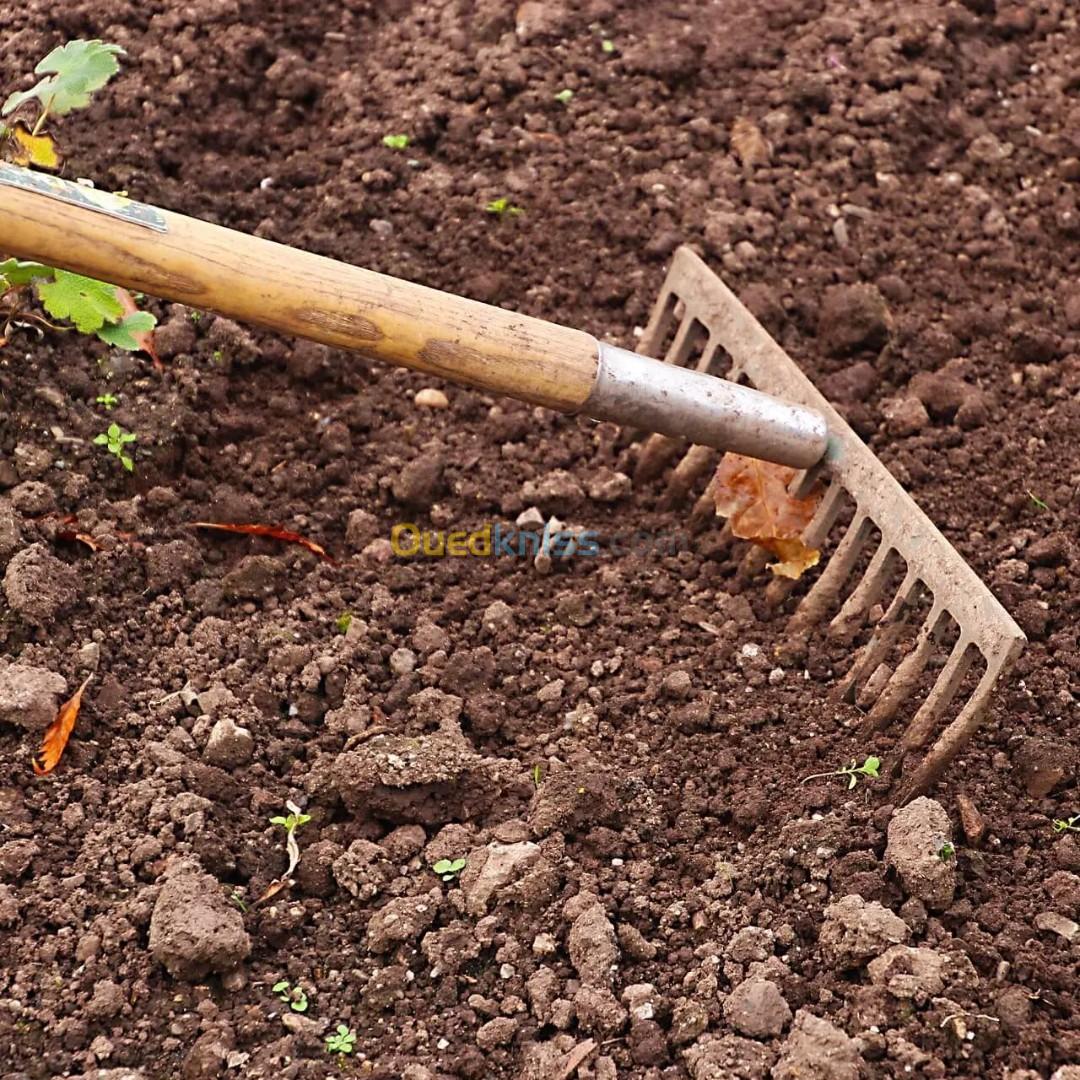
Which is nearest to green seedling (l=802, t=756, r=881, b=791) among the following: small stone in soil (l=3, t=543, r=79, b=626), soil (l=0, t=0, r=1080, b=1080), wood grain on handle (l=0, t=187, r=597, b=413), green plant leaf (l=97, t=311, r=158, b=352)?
soil (l=0, t=0, r=1080, b=1080)

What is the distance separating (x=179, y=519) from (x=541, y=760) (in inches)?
40.7

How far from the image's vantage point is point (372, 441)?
3539 mm

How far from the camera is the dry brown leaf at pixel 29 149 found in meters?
3.06

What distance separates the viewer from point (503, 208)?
153 inches

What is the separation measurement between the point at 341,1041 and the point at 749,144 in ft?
9.06

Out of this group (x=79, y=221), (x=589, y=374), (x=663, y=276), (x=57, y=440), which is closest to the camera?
(x=79, y=221)

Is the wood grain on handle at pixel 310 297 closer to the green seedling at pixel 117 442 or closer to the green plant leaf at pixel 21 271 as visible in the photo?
the green plant leaf at pixel 21 271

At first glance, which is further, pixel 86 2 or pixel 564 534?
pixel 86 2

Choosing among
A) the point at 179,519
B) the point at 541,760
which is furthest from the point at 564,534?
the point at 179,519

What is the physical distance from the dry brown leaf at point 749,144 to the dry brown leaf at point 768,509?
3.76 feet

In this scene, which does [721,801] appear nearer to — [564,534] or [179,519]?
[564,534]

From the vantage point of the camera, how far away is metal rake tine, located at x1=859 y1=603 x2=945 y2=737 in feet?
9.14

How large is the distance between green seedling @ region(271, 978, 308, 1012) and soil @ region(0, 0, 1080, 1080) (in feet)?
0.04

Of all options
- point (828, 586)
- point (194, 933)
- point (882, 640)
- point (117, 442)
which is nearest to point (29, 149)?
point (117, 442)
